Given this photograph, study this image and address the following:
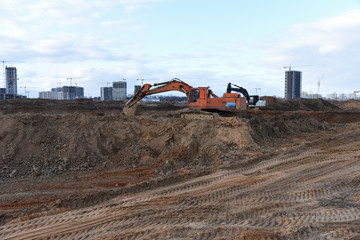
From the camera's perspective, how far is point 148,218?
5574mm

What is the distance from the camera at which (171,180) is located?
8273mm

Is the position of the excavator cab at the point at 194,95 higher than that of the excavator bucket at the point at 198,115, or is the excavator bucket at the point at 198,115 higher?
the excavator cab at the point at 194,95

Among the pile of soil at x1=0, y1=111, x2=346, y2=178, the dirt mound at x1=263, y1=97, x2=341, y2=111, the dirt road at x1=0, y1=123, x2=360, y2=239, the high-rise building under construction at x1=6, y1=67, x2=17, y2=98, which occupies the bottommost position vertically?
the dirt road at x1=0, y1=123, x2=360, y2=239

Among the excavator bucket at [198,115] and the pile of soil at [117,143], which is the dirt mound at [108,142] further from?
the excavator bucket at [198,115]

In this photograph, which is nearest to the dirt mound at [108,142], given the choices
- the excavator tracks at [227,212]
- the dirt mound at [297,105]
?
the excavator tracks at [227,212]

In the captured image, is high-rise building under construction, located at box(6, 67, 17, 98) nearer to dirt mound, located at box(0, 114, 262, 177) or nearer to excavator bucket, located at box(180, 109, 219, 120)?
excavator bucket, located at box(180, 109, 219, 120)

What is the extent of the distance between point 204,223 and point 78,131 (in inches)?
312

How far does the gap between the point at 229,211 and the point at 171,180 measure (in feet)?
8.53

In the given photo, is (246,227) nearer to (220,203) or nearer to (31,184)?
(220,203)

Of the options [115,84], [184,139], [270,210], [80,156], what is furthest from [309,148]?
[115,84]

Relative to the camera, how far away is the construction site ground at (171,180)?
5.23m

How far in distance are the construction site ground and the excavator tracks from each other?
0.02 meters

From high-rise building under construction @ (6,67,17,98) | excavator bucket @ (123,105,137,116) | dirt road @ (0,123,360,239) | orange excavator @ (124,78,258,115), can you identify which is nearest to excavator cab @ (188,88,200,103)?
orange excavator @ (124,78,258,115)

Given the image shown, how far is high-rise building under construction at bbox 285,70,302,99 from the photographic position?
192 ft
